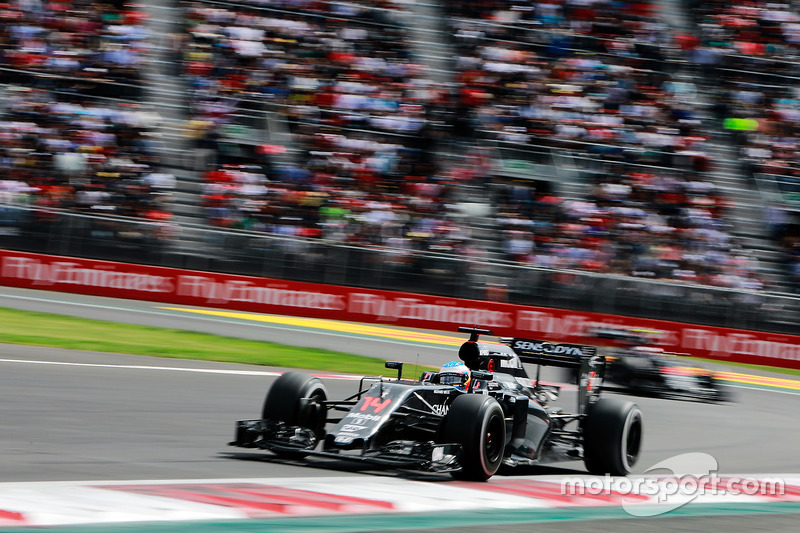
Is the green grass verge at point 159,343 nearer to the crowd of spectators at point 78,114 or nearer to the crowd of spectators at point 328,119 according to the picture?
the crowd of spectators at point 78,114

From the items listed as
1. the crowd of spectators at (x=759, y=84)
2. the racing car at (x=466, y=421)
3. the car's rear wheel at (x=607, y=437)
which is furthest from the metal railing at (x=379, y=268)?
the car's rear wheel at (x=607, y=437)

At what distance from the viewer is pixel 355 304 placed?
19.2 m

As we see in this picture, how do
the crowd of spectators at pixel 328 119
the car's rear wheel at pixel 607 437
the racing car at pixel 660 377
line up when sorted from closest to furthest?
the car's rear wheel at pixel 607 437 → the racing car at pixel 660 377 → the crowd of spectators at pixel 328 119

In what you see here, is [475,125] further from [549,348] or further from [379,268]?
[549,348]

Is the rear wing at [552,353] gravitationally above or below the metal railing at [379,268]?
below

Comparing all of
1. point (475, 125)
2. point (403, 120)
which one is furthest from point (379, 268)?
point (475, 125)

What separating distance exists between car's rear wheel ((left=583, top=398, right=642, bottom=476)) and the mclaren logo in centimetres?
53

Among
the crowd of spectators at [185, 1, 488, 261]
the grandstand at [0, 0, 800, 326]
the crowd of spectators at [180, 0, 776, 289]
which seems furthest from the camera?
the crowd of spectators at [180, 0, 776, 289]

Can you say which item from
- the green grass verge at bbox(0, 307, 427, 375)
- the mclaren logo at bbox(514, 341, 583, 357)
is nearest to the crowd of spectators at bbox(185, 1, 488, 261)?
the green grass verge at bbox(0, 307, 427, 375)

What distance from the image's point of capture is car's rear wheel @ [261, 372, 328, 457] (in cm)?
795

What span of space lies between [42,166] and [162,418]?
34.5 feet

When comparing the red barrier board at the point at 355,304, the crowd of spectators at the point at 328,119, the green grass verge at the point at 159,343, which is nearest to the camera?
the green grass verge at the point at 159,343

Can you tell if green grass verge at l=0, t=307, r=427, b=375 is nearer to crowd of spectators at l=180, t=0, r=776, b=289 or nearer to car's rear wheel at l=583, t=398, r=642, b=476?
crowd of spectators at l=180, t=0, r=776, b=289

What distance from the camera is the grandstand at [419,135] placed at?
19.0m
